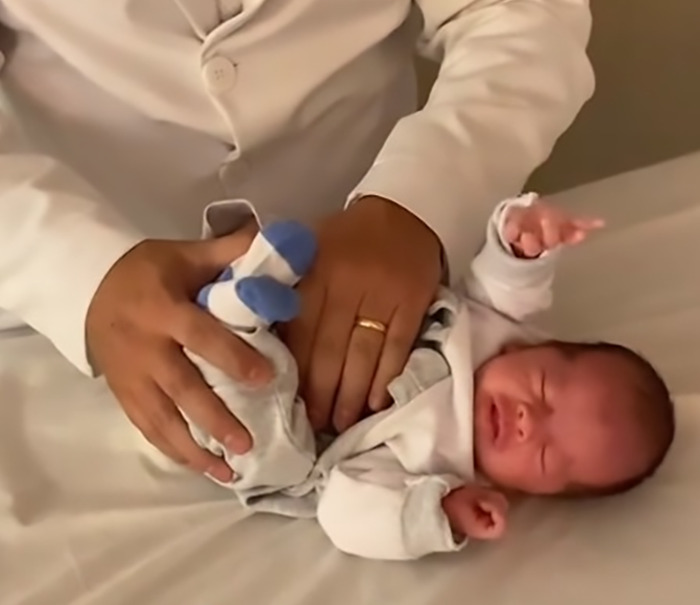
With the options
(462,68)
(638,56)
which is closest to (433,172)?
(462,68)

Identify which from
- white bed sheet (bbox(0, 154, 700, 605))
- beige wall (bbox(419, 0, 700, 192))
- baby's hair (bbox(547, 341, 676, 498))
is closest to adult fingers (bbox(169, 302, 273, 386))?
white bed sheet (bbox(0, 154, 700, 605))

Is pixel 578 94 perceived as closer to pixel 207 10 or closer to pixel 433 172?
pixel 433 172

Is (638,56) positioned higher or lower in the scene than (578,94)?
lower

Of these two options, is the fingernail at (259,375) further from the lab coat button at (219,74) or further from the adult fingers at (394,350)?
the lab coat button at (219,74)

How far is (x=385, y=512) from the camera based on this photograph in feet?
2.65

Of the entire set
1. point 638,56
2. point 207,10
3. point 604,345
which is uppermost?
point 207,10

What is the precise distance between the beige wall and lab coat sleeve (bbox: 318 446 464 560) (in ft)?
2.49

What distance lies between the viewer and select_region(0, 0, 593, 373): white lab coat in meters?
0.91

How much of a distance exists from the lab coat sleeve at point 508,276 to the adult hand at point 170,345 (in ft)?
0.52

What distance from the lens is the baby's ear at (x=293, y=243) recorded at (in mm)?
825

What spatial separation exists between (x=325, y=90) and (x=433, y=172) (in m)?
0.14

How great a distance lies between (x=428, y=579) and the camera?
0.80 metres

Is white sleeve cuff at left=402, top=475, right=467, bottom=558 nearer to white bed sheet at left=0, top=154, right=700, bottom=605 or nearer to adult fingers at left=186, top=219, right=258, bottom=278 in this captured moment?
white bed sheet at left=0, top=154, right=700, bottom=605

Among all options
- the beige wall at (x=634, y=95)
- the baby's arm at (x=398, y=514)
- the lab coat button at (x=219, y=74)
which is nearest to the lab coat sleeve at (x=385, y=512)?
the baby's arm at (x=398, y=514)
